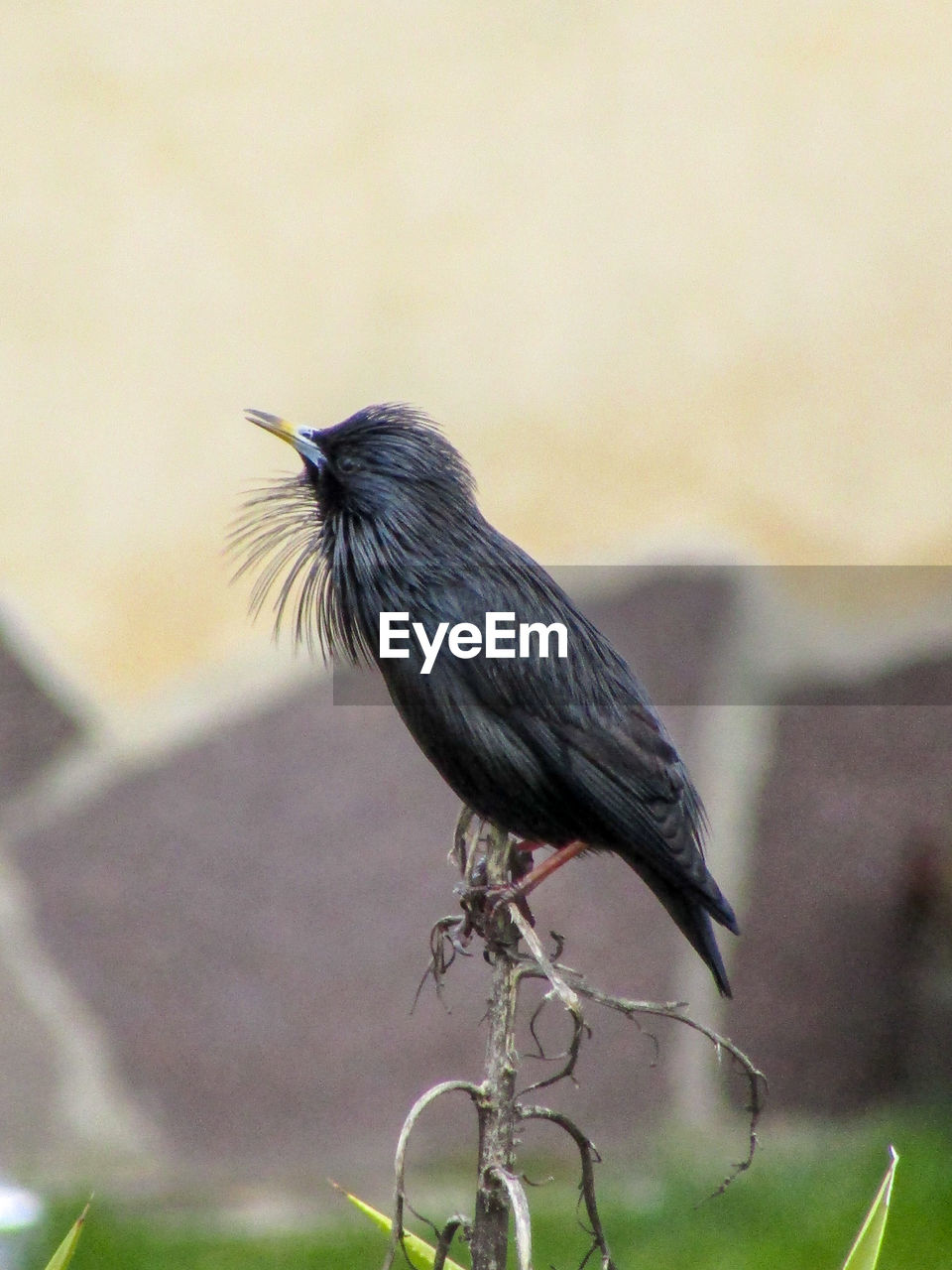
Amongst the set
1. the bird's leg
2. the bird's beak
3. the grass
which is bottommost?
the grass

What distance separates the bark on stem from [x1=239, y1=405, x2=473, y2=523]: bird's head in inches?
17.8

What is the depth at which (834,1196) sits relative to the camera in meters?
2.52

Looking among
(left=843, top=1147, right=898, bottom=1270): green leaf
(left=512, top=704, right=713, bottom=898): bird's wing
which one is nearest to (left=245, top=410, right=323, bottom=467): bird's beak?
(left=512, top=704, right=713, bottom=898): bird's wing

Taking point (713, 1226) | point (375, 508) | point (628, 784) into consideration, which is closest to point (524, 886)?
point (628, 784)

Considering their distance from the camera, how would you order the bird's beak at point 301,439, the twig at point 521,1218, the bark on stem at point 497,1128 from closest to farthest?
the twig at point 521,1218
the bark on stem at point 497,1128
the bird's beak at point 301,439

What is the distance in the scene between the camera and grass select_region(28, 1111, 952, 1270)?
2.38 metres

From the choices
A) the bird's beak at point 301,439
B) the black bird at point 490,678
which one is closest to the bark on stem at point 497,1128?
the black bird at point 490,678

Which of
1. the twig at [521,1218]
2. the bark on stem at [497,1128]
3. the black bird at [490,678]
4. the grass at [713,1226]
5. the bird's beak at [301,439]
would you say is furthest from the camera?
the grass at [713,1226]

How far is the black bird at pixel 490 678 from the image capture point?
1368mm

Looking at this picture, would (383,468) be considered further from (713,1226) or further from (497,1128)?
(713,1226)

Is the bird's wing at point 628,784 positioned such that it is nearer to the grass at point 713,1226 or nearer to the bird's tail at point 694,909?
the bird's tail at point 694,909

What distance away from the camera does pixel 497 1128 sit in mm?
1197

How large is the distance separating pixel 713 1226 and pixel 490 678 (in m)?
1.53

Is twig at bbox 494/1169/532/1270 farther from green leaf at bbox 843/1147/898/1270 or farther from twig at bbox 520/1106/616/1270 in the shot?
green leaf at bbox 843/1147/898/1270
